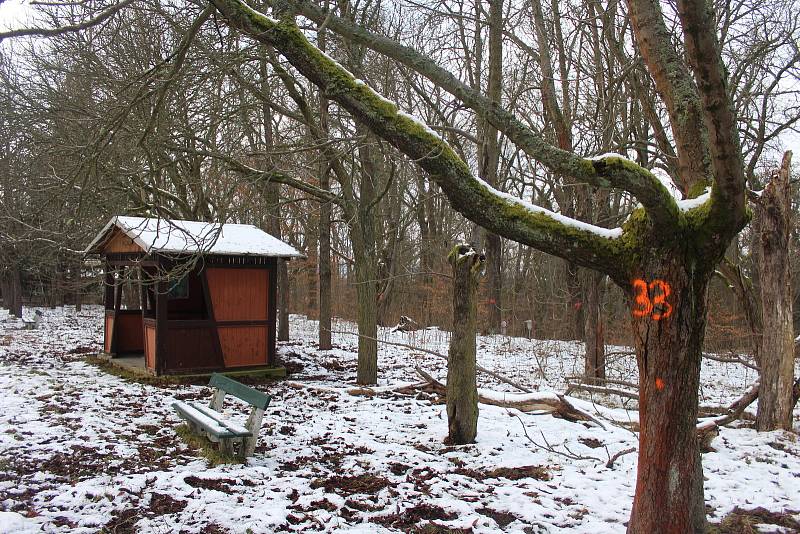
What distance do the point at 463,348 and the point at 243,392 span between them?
2.45m

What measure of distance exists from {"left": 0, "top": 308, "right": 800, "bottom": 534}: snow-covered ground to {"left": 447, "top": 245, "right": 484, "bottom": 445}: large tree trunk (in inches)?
11.4

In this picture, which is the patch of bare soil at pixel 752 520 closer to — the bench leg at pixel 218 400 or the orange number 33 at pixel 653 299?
the orange number 33 at pixel 653 299

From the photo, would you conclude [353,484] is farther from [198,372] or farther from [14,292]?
[14,292]

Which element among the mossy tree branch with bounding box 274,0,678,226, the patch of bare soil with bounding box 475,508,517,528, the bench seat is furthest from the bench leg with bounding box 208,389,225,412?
the mossy tree branch with bounding box 274,0,678,226

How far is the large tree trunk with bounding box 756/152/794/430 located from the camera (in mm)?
6230

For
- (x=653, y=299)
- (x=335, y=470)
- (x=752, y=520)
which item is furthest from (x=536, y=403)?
(x=653, y=299)

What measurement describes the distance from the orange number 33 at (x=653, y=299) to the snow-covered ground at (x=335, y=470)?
194cm

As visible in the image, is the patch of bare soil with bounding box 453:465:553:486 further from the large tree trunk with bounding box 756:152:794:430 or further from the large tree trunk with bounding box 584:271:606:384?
the large tree trunk with bounding box 584:271:606:384

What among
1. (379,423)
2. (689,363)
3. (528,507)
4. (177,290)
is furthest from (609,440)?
(177,290)

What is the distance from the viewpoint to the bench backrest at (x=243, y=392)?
5.79m

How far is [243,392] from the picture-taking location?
250 inches

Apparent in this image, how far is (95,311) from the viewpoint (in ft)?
86.6

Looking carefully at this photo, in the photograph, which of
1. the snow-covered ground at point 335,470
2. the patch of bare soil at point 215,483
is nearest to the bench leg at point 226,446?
the snow-covered ground at point 335,470

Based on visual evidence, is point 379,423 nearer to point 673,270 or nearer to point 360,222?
point 360,222
